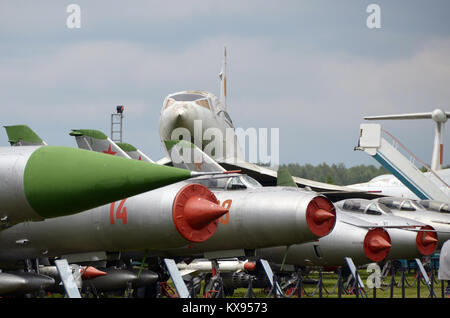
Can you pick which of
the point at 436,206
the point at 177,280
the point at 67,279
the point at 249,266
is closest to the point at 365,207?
the point at 249,266

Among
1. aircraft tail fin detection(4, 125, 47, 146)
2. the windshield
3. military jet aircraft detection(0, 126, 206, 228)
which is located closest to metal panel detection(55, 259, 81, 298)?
aircraft tail fin detection(4, 125, 47, 146)

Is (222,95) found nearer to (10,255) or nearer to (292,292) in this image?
(292,292)

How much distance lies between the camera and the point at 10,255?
10.7m

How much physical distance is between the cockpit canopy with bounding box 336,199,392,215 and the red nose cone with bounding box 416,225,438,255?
0.91 m

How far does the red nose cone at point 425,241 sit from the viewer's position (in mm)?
15531

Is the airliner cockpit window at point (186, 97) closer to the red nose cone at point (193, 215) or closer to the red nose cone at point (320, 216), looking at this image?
the red nose cone at point (320, 216)

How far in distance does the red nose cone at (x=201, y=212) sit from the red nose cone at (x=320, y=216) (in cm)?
197

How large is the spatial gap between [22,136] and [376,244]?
7139 mm

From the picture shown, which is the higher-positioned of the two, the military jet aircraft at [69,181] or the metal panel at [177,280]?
the military jet aircraft at [69,181]

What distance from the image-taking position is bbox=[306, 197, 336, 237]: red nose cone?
1088 centimetres

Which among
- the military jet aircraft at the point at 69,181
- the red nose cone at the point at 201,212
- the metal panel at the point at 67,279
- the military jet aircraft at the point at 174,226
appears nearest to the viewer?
the military jet aircraft at the point at 69,181

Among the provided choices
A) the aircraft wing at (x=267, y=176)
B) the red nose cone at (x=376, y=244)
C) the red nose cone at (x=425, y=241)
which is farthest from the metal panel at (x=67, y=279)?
the aircraft wing at (x=267, y=176)

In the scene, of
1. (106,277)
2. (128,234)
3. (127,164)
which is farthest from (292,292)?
(127,164)
